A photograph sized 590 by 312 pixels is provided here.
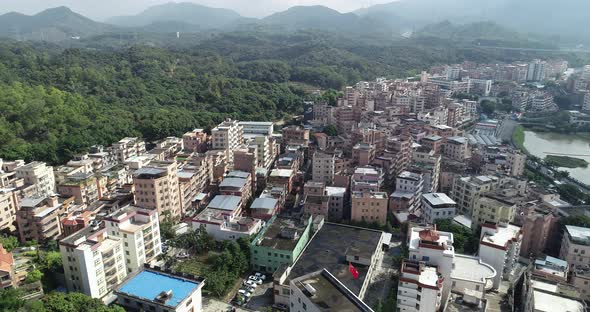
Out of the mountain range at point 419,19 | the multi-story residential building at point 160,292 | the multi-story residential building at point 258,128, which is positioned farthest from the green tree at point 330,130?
the mountain range at point 419,19

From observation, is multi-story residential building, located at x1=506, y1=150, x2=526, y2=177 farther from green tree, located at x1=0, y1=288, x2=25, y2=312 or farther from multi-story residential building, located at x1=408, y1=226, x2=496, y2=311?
green tree, located at x1=0, y1=288, x2=25, y2=312

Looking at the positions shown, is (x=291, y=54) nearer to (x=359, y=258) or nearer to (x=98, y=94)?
(x=98, y=94)

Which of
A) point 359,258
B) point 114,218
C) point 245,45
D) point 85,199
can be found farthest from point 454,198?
point 245,45

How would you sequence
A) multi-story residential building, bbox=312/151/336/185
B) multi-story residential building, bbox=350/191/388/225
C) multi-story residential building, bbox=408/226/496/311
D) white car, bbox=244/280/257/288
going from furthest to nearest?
multi-story residential building, bbox=312/151/336/185 → multi-story residential building, bbox=350/191/388/225 → white car, bbox=244/280/257/288 → multi-story residential building, bbox=408/226/496/311

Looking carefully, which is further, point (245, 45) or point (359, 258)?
point (245, 45)

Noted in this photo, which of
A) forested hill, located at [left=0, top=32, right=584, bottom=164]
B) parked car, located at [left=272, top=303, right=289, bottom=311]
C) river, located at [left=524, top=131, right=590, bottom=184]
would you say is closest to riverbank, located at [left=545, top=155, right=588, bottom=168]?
river, located at [left=524, top=131, right=590, bottom=184]

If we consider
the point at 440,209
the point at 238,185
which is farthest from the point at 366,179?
the point at 238,185
